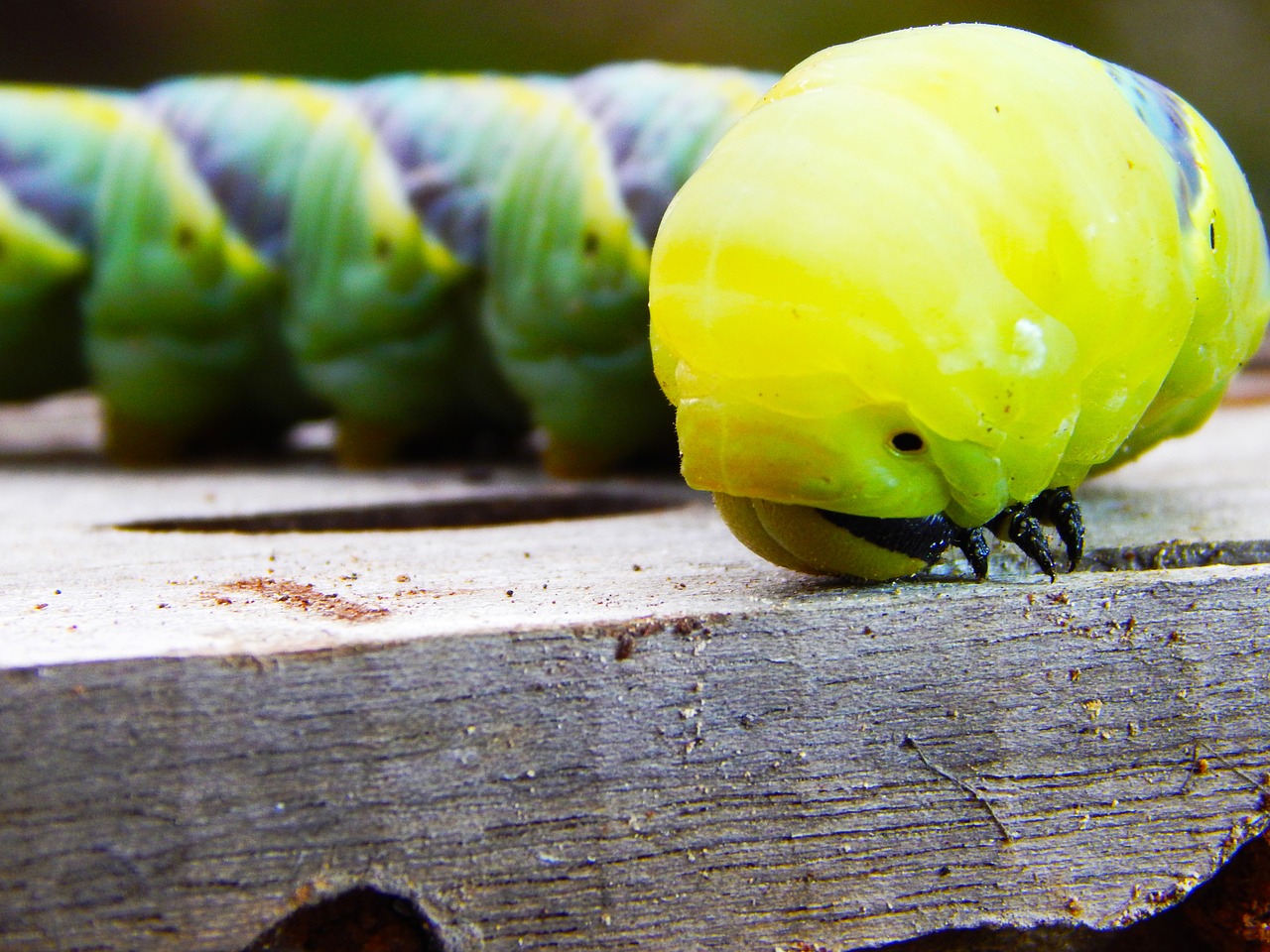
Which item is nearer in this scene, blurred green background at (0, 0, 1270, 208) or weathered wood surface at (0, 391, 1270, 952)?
weathered wood surface at (0, 391, 1270, 952)

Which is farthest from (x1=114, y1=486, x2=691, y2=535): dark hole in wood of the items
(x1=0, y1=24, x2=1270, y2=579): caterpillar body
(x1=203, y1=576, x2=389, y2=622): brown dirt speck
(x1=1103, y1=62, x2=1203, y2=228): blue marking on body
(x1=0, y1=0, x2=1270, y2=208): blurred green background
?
(x1=0, y1=0, x2=1270, y2=208): blurred green background

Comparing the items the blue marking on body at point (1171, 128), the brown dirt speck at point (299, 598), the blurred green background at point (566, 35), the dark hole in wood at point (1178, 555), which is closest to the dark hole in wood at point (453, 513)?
the brown dirt speck at point (299, 598)

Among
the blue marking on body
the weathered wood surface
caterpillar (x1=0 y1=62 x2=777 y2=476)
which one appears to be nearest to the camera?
the weathered wood surface

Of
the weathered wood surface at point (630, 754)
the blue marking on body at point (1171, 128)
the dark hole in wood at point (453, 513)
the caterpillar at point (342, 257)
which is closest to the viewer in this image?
the weathered wood surface at point (630, 754)

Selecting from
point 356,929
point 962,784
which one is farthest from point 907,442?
point 356,929

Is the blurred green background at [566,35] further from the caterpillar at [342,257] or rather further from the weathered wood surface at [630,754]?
the weathered wood surface at [630,754]

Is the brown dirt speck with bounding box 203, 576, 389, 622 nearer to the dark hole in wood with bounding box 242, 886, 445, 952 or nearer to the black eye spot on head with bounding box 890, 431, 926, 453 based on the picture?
the dark hole in wood with bounding box 242, 886, 445, 952

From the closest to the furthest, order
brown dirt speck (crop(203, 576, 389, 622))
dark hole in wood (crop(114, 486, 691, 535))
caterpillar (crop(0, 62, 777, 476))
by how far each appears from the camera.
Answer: brown dirt speck (crop(203, 576, 389, 622)) → dark hole in wood (crop(114, 486, 691, 535)) → caterpillar (crop(0, 62, 777, 476))
